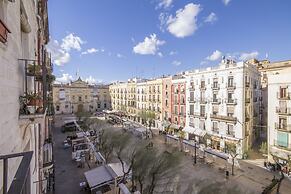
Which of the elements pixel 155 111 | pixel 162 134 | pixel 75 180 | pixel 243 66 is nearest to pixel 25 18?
pixel 75 180

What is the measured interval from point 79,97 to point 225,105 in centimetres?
5656

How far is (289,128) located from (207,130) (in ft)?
39.7

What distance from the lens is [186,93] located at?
38.7 meters

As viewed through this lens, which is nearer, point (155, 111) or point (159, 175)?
point (159, 175)

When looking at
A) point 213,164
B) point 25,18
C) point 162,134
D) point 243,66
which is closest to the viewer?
point 25,18

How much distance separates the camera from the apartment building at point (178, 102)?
1570 inches

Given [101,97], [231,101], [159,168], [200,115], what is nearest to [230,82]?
[231,101]

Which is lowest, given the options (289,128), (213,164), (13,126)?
(213,164)

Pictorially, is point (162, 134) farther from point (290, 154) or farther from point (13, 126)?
point (13, 126)

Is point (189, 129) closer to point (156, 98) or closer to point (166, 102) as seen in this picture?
point (166, 102)

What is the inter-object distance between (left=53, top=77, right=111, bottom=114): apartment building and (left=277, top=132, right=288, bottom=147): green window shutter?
5795 centimetres

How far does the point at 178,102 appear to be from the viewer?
4138 cm

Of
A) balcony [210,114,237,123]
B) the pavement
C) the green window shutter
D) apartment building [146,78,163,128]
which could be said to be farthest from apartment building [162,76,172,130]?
the green window shutter

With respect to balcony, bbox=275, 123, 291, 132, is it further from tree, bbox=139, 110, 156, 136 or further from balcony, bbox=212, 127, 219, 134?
tree, bbox=139, 110, 156, 136
